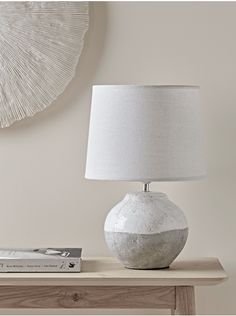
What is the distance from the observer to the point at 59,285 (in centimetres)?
203

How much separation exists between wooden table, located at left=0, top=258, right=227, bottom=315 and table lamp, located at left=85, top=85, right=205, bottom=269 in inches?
3.1

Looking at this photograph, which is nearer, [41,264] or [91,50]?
[41,264]

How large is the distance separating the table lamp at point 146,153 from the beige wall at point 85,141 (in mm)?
266

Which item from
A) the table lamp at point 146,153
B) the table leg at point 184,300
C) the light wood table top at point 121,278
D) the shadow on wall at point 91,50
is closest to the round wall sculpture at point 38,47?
the shadow on wall at point 91,50

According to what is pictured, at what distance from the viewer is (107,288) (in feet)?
6.70

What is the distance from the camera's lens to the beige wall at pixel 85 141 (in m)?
2.35

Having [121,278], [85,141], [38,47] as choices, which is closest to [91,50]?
[38,47]

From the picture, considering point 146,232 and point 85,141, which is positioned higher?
point 85,141

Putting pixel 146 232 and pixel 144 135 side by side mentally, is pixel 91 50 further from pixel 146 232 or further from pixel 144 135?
pixel 146 232

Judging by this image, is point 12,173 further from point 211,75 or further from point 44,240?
point 211,75

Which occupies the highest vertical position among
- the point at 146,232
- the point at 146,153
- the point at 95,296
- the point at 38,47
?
the point at 38,47

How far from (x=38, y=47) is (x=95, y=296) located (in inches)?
31.0

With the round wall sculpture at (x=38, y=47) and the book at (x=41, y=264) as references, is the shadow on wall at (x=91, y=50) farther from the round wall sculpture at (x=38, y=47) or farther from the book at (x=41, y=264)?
the book at (x=41, y=264)

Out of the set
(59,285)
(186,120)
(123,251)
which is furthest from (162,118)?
(59,285)
